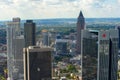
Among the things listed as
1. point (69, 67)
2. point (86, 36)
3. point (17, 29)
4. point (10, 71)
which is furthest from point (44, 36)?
point (86, 36)

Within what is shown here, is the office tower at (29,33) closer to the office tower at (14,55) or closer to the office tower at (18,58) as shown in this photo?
the office tower at (14,55)

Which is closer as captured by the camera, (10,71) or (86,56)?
(86,56)

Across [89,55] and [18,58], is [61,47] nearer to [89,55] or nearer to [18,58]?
[18,58]

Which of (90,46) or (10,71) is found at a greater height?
(90,46)

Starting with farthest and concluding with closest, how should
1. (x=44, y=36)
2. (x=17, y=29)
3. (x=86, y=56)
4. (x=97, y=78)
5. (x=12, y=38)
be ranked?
(x=44, y=36)
(x=17, y=29)
(x=12, y=38)
(x=86, y=56)
(x=97, y=78)

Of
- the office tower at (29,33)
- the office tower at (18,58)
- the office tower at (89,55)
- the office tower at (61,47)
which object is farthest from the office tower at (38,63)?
the office tower at (61,47)

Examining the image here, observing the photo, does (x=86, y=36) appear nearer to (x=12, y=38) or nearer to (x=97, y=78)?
(x=97, y=78)
